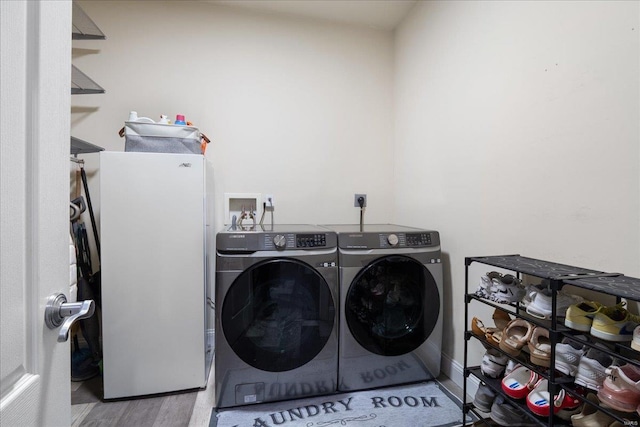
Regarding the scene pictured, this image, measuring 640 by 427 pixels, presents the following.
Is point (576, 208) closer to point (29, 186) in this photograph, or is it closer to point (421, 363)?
point (421, 363)

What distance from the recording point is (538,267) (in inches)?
42.3

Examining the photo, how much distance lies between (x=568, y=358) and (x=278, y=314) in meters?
1.17

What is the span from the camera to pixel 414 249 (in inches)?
64.7

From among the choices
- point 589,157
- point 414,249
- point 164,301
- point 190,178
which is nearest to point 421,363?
point 414,249

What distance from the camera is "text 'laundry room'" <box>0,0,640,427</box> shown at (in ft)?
1.87

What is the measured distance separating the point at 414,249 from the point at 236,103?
162 cm

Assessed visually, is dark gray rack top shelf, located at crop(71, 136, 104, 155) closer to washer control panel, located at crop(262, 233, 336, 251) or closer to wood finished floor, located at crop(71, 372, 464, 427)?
washer control panel, located at crop(262, 233, 336, 251)

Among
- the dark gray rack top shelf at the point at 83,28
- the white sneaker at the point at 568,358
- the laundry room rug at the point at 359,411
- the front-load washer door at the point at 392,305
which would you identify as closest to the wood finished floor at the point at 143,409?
the laundry room rug at the point at 359,411

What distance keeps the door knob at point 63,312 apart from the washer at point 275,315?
88 centimetres

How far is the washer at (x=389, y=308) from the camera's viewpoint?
61.7 inches

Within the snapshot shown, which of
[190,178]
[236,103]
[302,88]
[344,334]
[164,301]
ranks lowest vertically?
[344,334]

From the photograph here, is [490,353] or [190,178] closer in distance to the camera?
[490,353]

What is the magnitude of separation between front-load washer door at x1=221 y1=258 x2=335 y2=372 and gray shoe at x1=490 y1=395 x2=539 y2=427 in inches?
30.3

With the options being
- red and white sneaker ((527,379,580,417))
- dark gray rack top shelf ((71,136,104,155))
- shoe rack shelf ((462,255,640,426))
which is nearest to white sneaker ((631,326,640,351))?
shoe rack shelf ((462,255,640,426))
